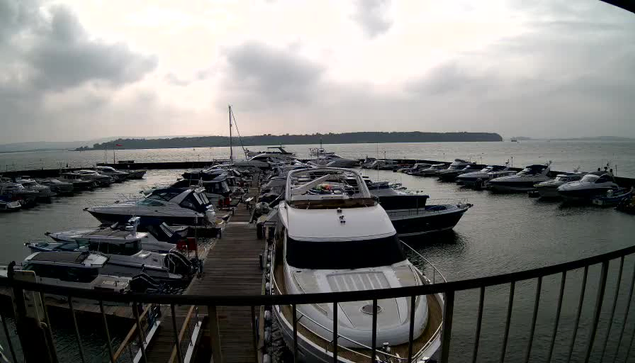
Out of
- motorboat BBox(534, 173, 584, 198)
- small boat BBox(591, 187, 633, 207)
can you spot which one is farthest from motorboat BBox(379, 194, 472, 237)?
motorboat BBox(534, 173, 584, 198)

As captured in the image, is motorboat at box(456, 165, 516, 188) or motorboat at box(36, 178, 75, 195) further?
motorboat at box(456, 165, 516, 188)

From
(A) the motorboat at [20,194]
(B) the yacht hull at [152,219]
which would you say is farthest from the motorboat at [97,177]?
(B) the yacht hull at [152,219]

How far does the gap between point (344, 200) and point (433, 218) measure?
1261 centimetres

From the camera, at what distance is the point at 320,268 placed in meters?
7.93

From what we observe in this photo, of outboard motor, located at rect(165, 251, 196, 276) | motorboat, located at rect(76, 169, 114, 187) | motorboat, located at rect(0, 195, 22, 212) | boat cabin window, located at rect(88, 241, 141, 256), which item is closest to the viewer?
boat cabin window, located at rect(88, 241, 141, 256)

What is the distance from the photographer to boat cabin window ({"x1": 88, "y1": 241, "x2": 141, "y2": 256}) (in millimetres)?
13718

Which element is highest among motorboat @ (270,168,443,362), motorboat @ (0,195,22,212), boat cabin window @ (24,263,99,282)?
motorboat @ (270,168,443,362)

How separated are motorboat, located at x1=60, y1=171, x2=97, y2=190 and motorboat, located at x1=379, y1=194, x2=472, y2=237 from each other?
42997 mm

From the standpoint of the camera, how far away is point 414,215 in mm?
21500

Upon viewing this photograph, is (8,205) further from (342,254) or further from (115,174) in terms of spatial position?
(342,254)

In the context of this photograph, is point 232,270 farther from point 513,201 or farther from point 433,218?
point 513,201

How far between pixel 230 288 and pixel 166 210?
12.7m

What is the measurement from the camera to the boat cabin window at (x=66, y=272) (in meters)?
11.9

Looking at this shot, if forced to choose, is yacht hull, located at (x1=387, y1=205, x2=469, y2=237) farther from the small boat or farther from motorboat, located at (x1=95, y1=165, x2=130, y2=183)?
motorboat, located at (x1=95, y1=165, x2=130, y2=183)
